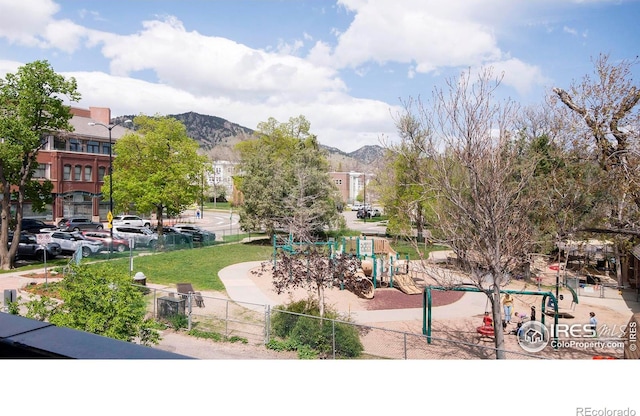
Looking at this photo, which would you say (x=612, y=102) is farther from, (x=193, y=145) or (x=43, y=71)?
(x=193, y=145)

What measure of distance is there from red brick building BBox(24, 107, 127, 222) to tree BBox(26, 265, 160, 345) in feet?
145

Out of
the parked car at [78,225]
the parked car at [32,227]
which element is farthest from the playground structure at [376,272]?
the parked car at [78,225]

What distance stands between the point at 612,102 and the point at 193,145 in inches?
1228

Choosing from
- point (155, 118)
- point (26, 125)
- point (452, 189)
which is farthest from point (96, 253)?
point (452, 189)

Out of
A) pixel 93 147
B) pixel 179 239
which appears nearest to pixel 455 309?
pixel 179 239

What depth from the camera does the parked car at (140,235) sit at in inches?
1299

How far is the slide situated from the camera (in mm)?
23141

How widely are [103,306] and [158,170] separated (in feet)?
90.7

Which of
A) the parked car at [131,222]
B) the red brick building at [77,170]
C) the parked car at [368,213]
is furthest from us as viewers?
the parked car at [368,213]

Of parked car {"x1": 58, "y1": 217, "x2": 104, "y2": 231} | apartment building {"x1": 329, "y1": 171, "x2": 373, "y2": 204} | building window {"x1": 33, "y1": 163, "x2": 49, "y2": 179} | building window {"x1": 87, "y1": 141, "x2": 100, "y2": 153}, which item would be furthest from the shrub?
apartment building {"x1": 329, "y1": 171, "x2": 373, "y2": 204}

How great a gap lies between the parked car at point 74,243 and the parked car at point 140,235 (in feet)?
9.30

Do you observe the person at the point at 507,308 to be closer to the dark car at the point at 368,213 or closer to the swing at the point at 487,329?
the swing at the point at 487,329

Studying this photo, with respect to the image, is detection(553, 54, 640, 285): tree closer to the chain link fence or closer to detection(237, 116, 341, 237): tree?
the chain link fence

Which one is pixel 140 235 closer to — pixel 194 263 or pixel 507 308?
pixel 194 263
